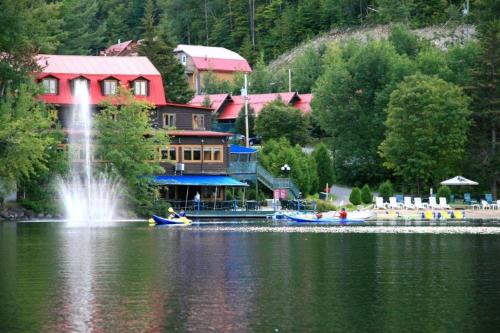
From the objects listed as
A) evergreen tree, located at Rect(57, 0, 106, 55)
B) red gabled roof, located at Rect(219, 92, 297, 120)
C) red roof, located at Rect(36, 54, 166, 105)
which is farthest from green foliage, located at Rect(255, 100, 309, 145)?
evergreen tree, located at Rect(57, 0, 106, 55)

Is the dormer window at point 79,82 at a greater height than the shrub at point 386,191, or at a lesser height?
greater

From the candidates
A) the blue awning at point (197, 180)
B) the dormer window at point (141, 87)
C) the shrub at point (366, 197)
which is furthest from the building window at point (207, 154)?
the shrub at point (366, 197)

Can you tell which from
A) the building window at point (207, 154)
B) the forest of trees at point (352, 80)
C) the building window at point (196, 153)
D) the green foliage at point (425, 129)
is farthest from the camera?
the green foliage at point (425, 129)

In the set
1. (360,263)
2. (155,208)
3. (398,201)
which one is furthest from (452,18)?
(360,263)

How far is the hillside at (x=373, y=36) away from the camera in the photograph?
136000 mm

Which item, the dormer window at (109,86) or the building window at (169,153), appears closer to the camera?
the building window at (169,153)

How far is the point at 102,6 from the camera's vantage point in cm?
18538

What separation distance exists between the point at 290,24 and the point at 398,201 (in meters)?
78.0

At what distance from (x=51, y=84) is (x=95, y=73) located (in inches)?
144

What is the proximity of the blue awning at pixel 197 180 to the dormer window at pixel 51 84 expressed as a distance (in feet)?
36.1

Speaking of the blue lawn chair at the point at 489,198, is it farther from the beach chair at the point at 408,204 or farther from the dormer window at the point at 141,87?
the dormer window at the point at 141,87

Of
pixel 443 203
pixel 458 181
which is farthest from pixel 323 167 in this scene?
pixel 443 203

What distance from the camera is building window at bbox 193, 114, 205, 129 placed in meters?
90.1

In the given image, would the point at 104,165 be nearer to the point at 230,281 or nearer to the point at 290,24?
the point at 230,281
